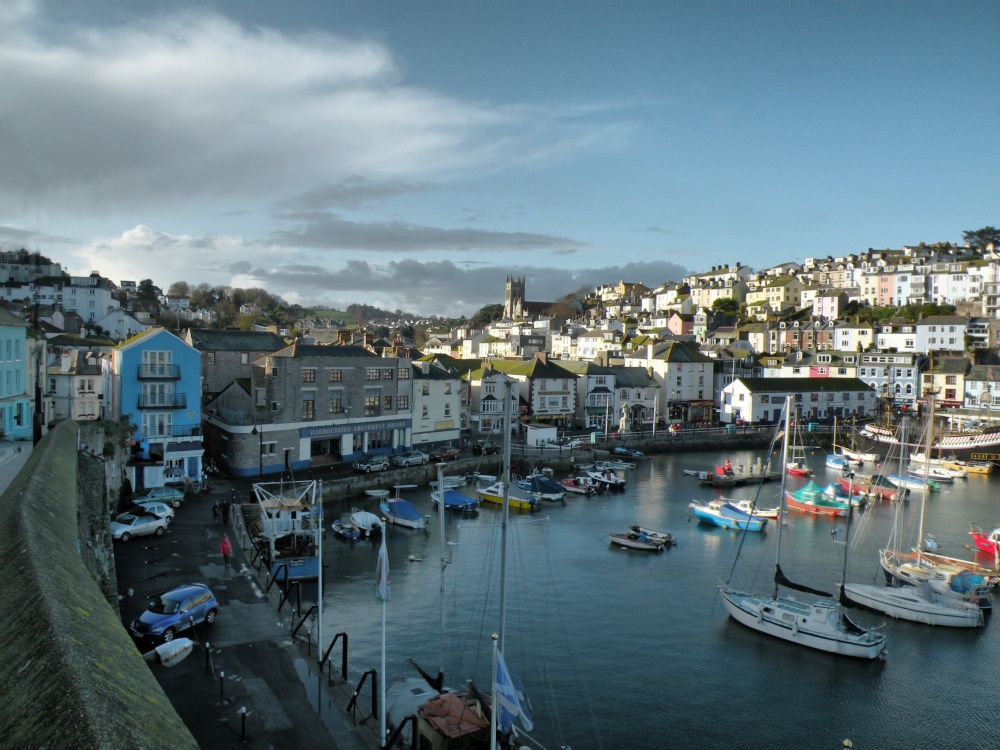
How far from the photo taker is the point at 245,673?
40.8ft

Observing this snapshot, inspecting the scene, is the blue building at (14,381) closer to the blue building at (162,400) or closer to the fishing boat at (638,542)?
the blue building at (162,400)

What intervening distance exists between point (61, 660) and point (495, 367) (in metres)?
51.7

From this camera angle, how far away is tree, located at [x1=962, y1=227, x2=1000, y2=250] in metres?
128

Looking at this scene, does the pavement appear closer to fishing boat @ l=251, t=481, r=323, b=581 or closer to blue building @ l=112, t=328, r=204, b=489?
fishing boat @ l=251, t=481, r=323, b=581

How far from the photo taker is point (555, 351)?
308 feet

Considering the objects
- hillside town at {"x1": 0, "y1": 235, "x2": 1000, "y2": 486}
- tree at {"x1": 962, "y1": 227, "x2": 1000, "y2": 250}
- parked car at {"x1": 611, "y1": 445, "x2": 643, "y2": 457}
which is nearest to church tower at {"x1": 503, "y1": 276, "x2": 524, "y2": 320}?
hillside town at {"x1": 0, "y1": 235, "x2": 1000, "y2": 486}

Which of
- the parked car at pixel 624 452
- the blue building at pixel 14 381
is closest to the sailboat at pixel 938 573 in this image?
the parked car at pixel 624 452

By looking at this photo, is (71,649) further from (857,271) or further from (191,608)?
(857,271)

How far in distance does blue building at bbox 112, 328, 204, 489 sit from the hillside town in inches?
2.4

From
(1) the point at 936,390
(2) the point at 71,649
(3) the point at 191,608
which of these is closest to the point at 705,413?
(1) the point at 936,390

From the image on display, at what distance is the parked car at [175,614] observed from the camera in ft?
45.4

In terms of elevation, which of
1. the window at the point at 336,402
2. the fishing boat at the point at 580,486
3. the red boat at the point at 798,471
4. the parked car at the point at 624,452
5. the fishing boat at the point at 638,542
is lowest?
the fishing boat at the point at 638,542

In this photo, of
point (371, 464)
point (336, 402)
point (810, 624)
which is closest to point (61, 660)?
point (810, 624)

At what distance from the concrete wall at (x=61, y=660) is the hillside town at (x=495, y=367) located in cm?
1803
